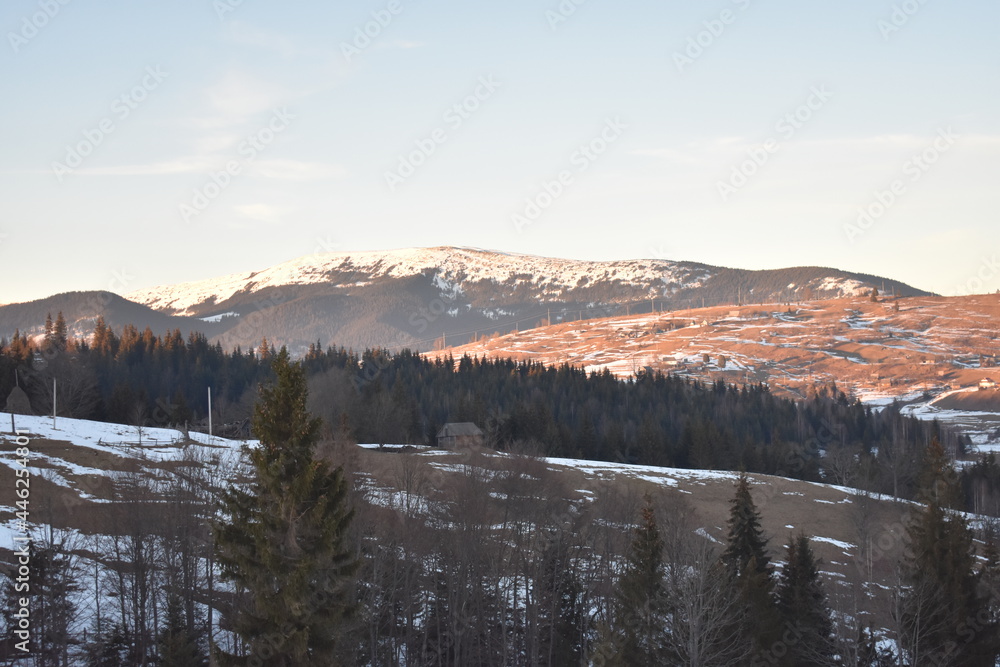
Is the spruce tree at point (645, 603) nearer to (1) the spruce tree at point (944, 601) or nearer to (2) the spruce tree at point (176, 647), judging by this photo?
(1) the spruce tree at point (944, 601)

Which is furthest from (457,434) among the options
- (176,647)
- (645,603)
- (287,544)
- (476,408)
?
(287,544)

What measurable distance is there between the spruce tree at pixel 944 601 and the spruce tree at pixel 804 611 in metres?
4.25

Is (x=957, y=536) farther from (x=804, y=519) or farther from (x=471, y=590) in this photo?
(x=804, y=519)

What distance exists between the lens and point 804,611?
46.3 meters

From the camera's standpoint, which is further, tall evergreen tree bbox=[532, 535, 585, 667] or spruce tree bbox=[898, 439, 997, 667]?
tall evergreen tree bbox=[532, 535, 585, 667]

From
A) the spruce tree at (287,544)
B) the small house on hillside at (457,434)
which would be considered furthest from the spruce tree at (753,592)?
the small house on hillside at (457,434)

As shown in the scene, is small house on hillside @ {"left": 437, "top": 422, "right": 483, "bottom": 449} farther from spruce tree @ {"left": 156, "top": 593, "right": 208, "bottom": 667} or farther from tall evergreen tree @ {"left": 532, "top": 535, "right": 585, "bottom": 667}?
spruce tree @ {"left": 156, "top": 593, "right": 208, "bottom": 667}

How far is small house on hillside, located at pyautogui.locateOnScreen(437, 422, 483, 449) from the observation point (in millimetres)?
122250

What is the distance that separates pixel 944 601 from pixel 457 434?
89.3 metres

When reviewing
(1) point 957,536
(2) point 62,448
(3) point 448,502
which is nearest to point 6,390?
(2) point 62,448

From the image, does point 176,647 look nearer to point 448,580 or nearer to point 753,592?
point 448,580

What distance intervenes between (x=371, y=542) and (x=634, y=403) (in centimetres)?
14218

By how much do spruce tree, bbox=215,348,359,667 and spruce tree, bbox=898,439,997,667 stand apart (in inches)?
1172

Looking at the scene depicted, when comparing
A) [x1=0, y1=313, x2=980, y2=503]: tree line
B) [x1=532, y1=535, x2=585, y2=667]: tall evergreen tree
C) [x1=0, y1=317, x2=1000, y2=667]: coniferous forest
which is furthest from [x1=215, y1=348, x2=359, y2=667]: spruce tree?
[x1=0, y1=313, x2=980, y2=503]: tree line
